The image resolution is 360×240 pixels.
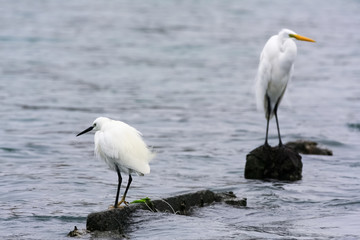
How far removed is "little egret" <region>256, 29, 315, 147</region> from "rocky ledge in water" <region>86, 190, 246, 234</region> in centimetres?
288

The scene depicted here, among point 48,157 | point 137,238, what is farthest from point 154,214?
point 48,157

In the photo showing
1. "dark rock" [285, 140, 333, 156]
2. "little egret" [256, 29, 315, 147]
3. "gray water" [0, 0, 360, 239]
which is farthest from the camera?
Answer: "dark rock" [285, 140, 333, 156]

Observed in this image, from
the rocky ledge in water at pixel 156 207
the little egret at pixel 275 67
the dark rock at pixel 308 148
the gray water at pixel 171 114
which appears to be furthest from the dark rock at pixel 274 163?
the dark rock at pixel 308 148

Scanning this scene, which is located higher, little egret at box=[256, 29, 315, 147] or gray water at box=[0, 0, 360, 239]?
little egret at box=[256, 29, 315, 147]

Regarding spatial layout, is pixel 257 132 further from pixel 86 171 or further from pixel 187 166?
pixel 86 171

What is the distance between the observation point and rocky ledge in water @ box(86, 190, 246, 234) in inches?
267

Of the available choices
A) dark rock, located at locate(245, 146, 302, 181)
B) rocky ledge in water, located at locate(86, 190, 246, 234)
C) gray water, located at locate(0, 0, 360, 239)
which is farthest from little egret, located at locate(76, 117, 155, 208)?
dark rock, located at locate(245, 146, 302, 181)

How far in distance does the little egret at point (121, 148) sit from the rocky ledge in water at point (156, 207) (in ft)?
0.57

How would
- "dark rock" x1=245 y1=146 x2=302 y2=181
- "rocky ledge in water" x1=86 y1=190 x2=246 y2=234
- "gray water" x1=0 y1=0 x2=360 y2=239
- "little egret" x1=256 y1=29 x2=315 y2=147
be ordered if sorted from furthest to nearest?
"little egret" x1=256 y1=29 x2=315 y2=147
"dark rock" x1=245 y1=146 x2=302 y2=181
"gray water" x1=0 y1=0 x2=360 y2=239
"rocky ledge in water" x1=86 y1=190 x2=246 y2=234

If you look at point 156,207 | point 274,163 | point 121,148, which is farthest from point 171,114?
point 121,148

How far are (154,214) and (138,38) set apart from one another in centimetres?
2332

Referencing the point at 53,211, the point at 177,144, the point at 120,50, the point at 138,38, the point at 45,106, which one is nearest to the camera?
the point at 53,211

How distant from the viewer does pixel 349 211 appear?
8.43m

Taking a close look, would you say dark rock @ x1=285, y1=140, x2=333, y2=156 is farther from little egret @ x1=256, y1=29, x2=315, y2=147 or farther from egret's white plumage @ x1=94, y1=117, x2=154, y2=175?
egret's white plumage @ x1=94, y1=117, x2=154, y2=175
